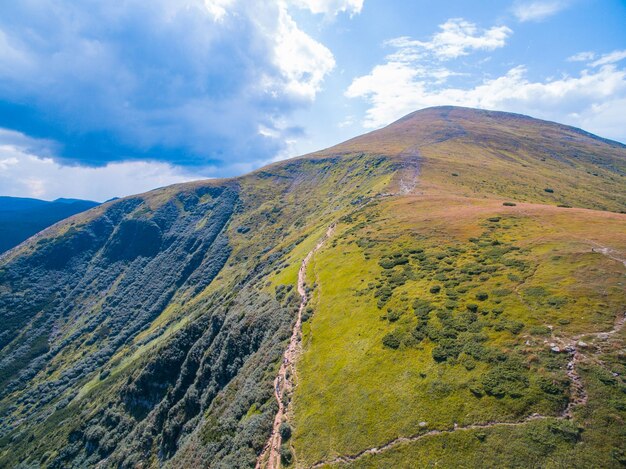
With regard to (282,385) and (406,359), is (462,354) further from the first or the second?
(282,385)

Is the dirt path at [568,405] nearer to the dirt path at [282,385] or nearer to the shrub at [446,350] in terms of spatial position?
the dirt path at [282,385]

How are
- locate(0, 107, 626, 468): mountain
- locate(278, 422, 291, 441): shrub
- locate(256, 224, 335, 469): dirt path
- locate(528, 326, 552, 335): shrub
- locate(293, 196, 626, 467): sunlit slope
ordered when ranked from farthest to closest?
locate(278, 422, 291, 441): shrub, locate(256, 224, 335, 469): dirt path, locate(528, 326, 552, 335): shrub, locate(0, 107, 626, 468): mountain, locate(293, 196, 626, 467): sunlit slope

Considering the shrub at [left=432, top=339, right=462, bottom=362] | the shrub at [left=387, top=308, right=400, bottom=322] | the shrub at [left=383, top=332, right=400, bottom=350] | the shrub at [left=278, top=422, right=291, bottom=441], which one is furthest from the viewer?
the shrub at [left=387, top=308, right=400, bottom=322]

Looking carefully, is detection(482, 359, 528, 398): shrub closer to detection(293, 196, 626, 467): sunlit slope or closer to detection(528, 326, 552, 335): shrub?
detection(293, 196, 626, 467): sunlit slope

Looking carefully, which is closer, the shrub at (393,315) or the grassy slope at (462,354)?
the grassy slope at (462,354)

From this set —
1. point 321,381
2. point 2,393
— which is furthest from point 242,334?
point 2,393

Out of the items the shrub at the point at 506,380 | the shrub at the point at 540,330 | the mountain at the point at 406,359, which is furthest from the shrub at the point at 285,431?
the shrub at the point at 540,330

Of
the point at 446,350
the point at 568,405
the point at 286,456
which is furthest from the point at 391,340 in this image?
the point at 568,405

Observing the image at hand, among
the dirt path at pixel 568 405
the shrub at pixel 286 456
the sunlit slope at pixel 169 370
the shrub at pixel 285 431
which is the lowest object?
the sunlit slope at pixel 169 370

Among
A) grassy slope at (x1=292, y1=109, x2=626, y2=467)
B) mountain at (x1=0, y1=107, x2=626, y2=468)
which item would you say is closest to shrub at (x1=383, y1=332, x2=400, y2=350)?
mountain at (x1=0, y1=107, x2=626, y2=468)
